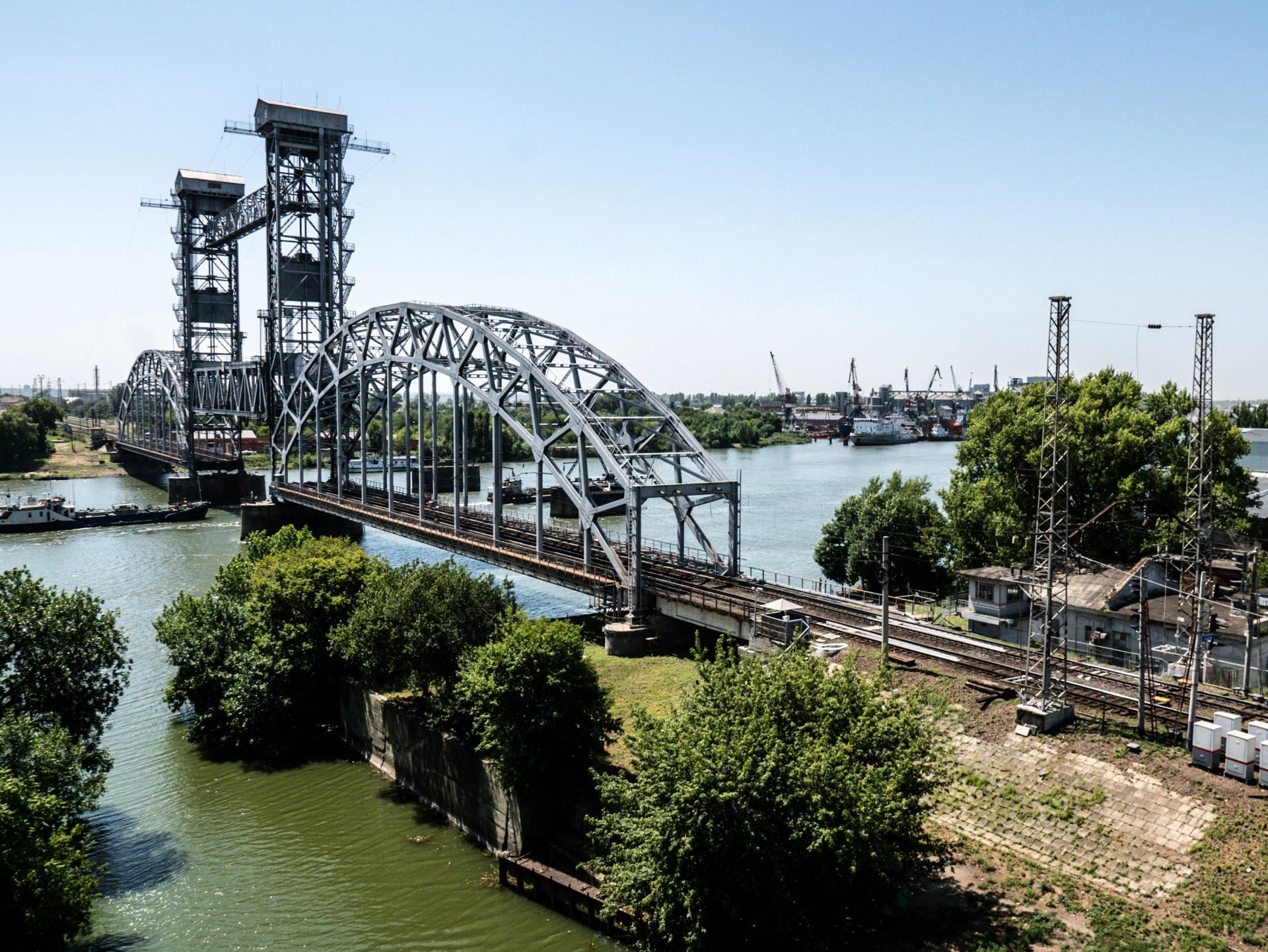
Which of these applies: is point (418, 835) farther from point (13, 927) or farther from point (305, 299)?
point (305, 299)

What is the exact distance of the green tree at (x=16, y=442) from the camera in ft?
408

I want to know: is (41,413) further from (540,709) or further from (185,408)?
(540,709)

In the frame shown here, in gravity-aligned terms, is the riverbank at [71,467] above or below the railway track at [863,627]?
above

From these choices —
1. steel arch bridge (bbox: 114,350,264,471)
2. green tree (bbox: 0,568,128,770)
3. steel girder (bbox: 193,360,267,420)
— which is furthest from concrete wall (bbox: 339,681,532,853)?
steel arch bridge (bbox: 114,350,264,471)

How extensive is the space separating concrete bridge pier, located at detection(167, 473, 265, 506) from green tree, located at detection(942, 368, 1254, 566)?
231 feet

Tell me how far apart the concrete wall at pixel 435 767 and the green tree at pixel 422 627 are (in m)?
1.21

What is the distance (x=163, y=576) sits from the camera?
189ft

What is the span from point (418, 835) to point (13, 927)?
10016 millimetres

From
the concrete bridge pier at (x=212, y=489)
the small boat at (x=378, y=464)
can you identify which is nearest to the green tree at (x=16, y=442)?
the small boat at (x=378, y=464)

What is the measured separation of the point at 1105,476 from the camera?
40.0 meters

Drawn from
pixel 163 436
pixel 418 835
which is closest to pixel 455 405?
pixel 418 835

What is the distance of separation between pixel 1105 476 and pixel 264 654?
34.3 metres

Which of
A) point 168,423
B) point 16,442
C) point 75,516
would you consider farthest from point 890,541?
point 16,442

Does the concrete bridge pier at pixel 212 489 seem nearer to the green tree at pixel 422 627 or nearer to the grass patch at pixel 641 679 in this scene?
the grass patch at pixel 641 679
